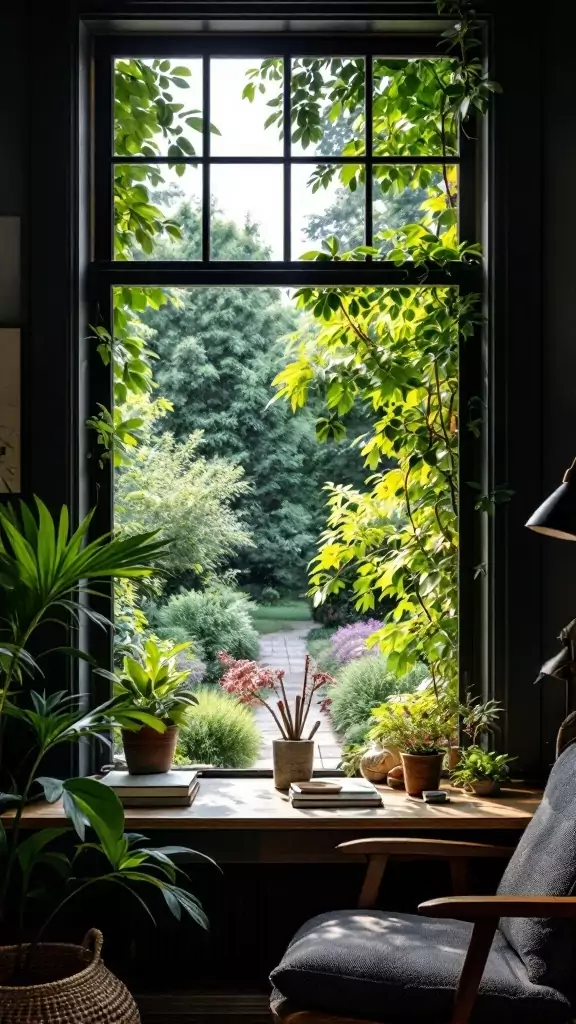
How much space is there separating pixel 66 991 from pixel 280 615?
1.63 meters

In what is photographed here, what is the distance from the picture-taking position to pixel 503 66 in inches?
133

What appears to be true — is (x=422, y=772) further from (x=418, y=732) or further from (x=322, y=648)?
(x=322, y=648)

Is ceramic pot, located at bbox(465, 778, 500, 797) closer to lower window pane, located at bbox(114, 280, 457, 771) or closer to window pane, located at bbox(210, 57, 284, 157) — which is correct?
lower window pane, located at bbox(114, 280, 457, 771)

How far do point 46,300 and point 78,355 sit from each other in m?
0.21

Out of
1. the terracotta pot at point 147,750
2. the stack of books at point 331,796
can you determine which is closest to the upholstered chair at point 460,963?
the stack of books at point 331,796

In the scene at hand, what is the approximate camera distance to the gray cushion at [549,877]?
Result: 7.93ft

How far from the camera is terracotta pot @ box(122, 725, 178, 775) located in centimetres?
328

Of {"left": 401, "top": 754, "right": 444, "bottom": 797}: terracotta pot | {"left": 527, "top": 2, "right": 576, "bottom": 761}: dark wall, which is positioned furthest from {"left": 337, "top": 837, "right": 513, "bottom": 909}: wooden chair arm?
{"left": 527, "top": 2, "right": 576, "bottom": 761}: dark wall

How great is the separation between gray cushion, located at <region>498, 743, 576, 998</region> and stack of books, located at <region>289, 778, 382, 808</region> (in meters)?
0.52

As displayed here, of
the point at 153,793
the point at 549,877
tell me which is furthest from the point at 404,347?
the point at 549,877

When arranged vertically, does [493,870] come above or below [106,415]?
below

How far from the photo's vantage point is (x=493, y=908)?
2242 millimetres

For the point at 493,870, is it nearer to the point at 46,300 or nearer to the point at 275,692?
the point at 275,692

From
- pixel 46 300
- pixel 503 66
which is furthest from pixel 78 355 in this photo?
pixel 503 66
